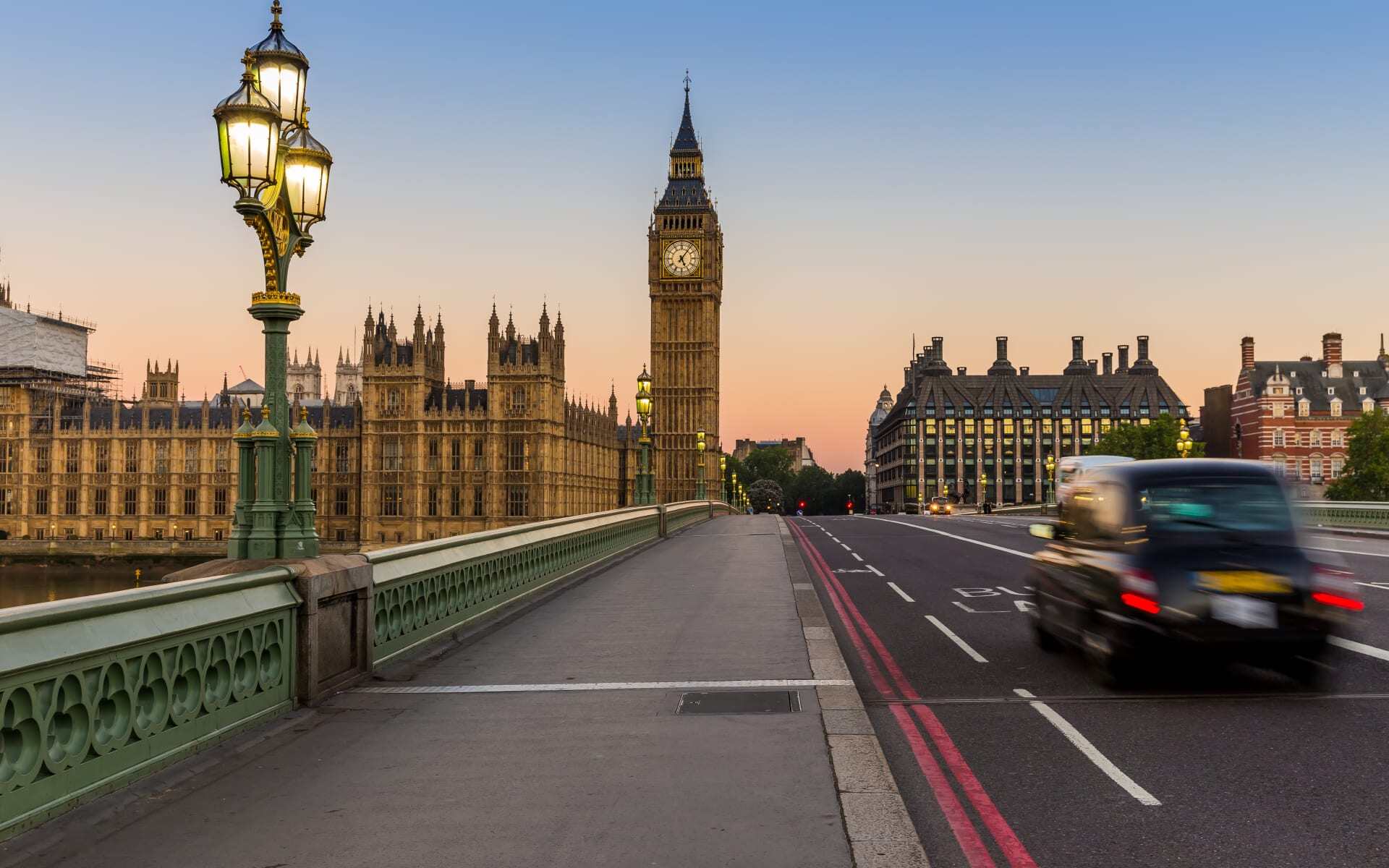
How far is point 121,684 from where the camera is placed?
6.06 m

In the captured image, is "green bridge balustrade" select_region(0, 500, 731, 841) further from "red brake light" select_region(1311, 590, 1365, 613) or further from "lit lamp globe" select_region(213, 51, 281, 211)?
"red brake light" select_region(1311, 590, 1365, 613)

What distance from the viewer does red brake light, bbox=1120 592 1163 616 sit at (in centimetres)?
881

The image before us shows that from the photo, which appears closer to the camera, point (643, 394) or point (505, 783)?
point (505, 783)

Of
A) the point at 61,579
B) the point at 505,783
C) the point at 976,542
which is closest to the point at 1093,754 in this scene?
the point at 505,783

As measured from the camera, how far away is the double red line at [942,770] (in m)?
5.37

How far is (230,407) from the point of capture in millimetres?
120750

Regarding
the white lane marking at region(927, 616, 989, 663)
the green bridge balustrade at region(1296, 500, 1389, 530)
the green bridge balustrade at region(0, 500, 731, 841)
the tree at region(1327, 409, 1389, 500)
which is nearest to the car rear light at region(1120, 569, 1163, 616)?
A: the white lane marking at region(927, 616, 989, 663)

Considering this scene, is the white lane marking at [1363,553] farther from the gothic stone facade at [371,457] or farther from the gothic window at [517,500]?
the gothic window at [517,500]

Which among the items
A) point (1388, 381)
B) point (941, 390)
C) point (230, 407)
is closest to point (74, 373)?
point (230, 407)

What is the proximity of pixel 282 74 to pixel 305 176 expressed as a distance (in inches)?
42.8

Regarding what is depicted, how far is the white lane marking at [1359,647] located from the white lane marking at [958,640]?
3.44 m

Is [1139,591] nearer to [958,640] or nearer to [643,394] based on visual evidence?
[958,640]

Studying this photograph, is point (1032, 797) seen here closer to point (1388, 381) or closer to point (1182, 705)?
point (1182, 705)

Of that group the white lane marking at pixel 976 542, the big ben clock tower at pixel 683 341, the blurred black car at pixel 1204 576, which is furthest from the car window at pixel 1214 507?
the big ben clock tower at pixel 683 341
